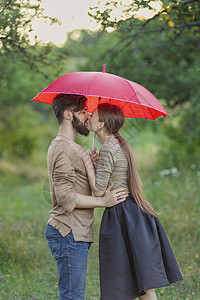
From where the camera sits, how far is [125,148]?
2.98 m

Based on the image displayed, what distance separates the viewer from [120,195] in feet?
9.65

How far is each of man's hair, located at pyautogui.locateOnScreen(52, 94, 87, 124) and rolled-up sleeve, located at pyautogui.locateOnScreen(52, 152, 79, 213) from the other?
0.32m

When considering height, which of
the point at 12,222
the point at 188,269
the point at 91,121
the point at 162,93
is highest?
the point at 162,93

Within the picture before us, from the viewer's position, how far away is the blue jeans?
272 cm

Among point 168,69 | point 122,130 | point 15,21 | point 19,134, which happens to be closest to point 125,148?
point 122,130

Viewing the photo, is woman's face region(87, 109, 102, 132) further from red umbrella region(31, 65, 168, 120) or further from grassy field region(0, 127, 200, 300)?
grassy field region(0, 127, 200, 300)

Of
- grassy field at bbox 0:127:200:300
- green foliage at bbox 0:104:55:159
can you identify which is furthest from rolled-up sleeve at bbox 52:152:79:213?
green foliage at bbox 0:104:55:159

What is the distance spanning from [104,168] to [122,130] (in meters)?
0.46

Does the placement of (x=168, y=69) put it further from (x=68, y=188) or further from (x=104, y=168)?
(x=68, y=188)

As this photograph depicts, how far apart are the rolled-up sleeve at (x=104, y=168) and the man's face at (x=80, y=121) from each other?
0.21m

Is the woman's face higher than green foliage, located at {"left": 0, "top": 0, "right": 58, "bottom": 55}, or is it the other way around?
green foliage, located at {"left": 0, "top": 0, "right": 58, "bottom": 55}

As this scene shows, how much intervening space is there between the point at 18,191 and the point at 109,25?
7.16 meters

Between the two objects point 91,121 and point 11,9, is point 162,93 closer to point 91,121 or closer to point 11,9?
point 11,9

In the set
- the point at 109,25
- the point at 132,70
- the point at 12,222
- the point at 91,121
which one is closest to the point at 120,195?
the point at 91,121
